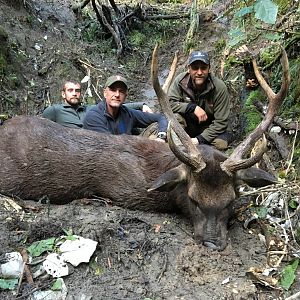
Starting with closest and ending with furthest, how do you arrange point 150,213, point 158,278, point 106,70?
point 158,278 → point 150,213 → point 106,70

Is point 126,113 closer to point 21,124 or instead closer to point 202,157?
point 21,124

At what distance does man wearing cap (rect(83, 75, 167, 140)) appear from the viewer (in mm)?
7590

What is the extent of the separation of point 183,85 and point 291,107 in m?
1.95

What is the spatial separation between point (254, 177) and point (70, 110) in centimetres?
418

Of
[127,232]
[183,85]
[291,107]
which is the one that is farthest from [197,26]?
[127,232]

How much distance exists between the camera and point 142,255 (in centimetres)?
495

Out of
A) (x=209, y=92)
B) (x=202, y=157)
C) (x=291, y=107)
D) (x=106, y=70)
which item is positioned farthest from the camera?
(x=106, y=70)

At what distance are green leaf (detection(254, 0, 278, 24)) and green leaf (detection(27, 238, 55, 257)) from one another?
8.89ft

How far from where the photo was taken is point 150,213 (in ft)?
19.9

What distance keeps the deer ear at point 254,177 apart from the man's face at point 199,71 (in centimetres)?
318

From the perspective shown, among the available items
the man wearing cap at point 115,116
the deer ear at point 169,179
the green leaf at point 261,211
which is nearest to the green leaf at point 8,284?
the deer ear at point 169,179

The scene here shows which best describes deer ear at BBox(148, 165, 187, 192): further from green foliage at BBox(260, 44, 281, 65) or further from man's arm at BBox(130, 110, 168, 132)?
green foliage at BBox(260, 44, 281, 65)

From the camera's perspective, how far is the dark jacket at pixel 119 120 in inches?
298

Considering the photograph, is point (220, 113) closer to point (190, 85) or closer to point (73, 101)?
point (190, 85)
